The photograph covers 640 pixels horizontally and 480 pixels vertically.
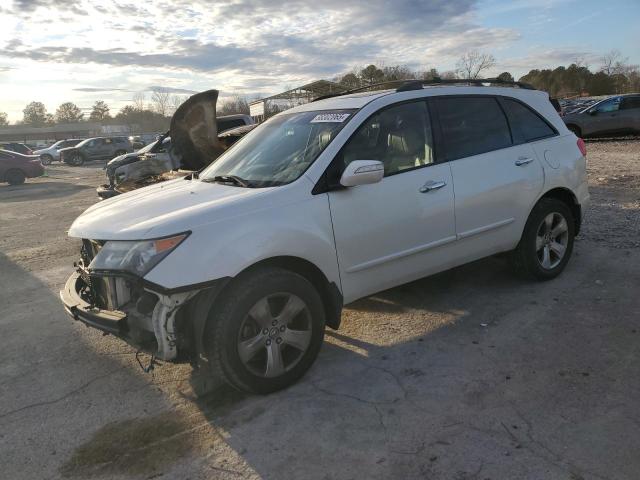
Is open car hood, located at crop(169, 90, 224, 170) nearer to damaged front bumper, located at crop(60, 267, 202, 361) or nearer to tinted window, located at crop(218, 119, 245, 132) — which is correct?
tinted window, located at crop(218, 119, 245, 132)

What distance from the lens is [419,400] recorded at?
317cm

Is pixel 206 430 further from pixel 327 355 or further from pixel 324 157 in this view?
pixel 324 157

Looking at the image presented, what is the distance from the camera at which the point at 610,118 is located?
58.9ft

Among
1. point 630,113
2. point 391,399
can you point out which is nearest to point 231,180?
point 391,399

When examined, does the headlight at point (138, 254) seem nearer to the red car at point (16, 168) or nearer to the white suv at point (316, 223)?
the white suv at point (316, 223)

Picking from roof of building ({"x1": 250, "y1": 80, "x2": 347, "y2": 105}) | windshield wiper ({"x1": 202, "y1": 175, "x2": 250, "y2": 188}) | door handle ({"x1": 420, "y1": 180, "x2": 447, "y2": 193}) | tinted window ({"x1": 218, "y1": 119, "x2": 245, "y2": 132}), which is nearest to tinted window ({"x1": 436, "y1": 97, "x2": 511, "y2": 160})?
door handle ({"x1": 420, "y1": 180, "x2": 447, "y2": 193})

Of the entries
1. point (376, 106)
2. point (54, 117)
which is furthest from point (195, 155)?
point (54, 117)

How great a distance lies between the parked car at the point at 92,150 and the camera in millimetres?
34438

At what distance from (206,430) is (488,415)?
162cm

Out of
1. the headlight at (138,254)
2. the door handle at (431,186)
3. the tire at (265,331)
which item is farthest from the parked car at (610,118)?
the headlight at (138,254)

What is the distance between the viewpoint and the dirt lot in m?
2.66

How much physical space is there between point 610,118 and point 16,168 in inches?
893

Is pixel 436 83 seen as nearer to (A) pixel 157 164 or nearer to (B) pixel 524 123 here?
(B) pixel 524 123

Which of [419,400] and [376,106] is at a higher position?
[376,106]
